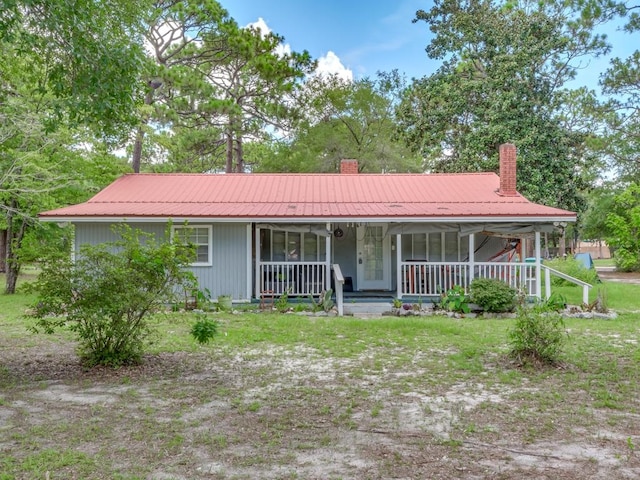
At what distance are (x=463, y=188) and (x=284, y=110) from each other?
32.6 feet

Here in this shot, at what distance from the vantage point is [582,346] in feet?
25.6

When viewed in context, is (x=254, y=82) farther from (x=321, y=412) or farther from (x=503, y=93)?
(x=321, y=412)

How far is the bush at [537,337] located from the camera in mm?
6355

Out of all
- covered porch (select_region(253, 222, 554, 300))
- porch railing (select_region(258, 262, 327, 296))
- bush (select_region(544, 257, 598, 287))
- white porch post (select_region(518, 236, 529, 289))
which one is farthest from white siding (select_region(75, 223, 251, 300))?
bush (select_region(544, 257, 598, 287))

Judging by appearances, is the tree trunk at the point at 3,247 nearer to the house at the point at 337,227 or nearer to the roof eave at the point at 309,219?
the house at the point at 337,227

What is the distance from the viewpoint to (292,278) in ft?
43.1

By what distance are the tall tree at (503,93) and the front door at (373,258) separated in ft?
29.0

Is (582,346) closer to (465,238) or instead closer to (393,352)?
(393,352)

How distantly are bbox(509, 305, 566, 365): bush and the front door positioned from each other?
7.72 m

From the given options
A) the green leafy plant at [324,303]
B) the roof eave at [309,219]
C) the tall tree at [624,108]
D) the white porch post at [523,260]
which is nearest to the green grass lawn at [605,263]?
the tall tree at [624,108]

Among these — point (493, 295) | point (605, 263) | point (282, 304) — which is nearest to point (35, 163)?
point (282, 304)

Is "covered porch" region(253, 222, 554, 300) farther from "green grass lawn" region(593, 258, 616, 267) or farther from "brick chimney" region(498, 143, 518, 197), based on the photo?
"green grass lawn" region(593, 258, 616, 267)

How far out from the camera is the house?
12.2 meters

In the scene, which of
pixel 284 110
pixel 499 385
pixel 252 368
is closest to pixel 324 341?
pixel 252 368
